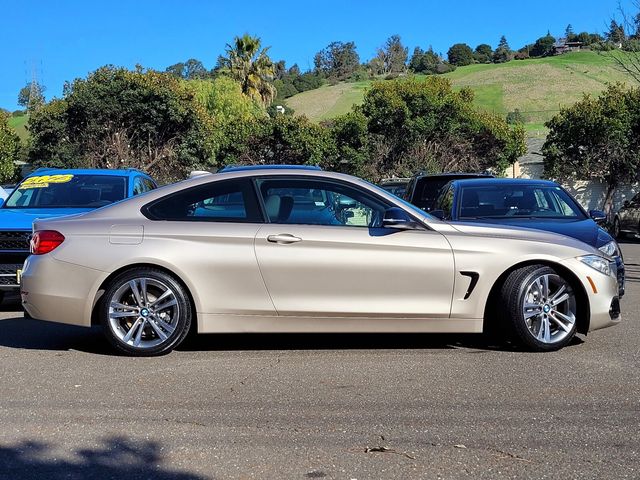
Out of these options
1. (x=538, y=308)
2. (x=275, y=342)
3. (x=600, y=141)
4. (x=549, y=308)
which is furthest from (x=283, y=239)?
(x=600, y=141)

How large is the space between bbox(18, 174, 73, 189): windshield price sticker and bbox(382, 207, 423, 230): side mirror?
575 centimetres

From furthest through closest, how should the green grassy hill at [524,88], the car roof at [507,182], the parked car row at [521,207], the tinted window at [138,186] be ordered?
the green grassy hill at [524,88], the tinted window at [138,186], the car roof at [507,182], the parked car row at [521,207]

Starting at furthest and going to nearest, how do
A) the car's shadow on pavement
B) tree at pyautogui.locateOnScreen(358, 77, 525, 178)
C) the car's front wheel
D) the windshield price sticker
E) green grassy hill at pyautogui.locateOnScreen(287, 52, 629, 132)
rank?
1. green grassy hill at pyautogui.locateOnScreen(287, 52, 629, 132)
2. tree at pyautogui.locateOnScreen(358, 77, 525, 178)
3. the car's front wheel
4. the windshield price sticker
5. the car's shadow on pavement

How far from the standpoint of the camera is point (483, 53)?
506ft

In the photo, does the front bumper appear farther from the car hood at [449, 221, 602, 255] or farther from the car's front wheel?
the car's front wheel

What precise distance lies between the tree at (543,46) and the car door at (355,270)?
147147 millimetres

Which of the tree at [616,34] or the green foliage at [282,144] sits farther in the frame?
the green foliage at [282,144]

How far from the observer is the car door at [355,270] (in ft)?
20.8

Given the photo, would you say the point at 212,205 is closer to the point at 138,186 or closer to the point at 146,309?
the point at 146,309

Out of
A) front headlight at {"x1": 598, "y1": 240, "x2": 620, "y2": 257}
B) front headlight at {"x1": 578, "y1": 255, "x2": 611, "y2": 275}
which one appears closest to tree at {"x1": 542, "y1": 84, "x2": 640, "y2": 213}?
front headlight at {"x1": 598, "y1": 240, "x2": 620, "y2": 257}

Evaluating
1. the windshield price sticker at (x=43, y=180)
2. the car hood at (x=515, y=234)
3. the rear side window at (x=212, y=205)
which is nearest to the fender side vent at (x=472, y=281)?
the car hood at (x=515, y=234)

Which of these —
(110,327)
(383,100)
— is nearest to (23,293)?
(110,327)

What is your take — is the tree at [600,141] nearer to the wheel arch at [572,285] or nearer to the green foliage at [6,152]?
the green foliage at [6,152]

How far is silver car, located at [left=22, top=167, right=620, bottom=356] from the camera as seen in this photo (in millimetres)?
6340
